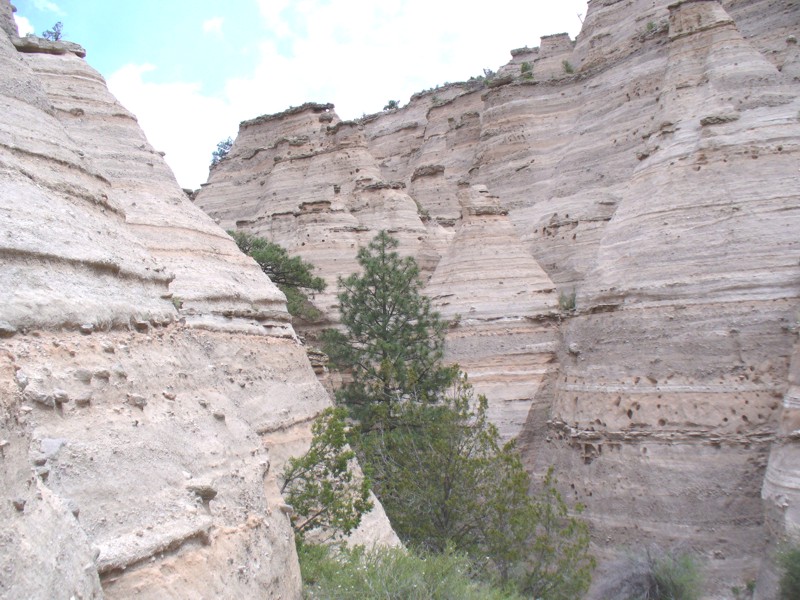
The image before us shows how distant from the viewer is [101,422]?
4.21 meters

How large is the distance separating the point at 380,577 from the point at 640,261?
8.89 meters

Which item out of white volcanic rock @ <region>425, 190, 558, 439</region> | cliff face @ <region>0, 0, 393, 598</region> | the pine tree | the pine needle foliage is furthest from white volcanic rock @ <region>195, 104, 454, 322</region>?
cliff face @ <region>0, 0, 393, 598</region>

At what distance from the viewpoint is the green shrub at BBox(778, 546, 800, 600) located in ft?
27.7

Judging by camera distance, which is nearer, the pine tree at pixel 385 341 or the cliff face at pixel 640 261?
the cliff face at pixel 640 261

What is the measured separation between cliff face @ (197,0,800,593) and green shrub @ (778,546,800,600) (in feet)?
1.71

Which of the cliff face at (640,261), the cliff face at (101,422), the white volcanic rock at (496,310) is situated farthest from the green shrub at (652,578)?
the cliff face at (101,422)

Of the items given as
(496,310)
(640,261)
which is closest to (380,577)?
→ (640,261)

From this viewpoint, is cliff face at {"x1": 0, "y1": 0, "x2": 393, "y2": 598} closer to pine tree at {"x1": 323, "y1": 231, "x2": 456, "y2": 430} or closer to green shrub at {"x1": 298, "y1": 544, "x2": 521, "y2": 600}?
green shrub at {"x1": 298, "y1": 544, "x2": 521, "y2": 600}

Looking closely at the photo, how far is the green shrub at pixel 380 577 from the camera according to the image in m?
5.74

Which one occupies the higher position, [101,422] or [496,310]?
[496,310]

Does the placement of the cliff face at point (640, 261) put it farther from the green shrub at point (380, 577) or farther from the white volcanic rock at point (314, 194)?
the green shrub at point (380, 577)

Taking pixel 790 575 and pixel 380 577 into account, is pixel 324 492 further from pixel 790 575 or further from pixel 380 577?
pixel 790 575

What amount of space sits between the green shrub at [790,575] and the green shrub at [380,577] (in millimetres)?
4047

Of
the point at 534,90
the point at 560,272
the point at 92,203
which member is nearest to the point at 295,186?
the point at 534,90
